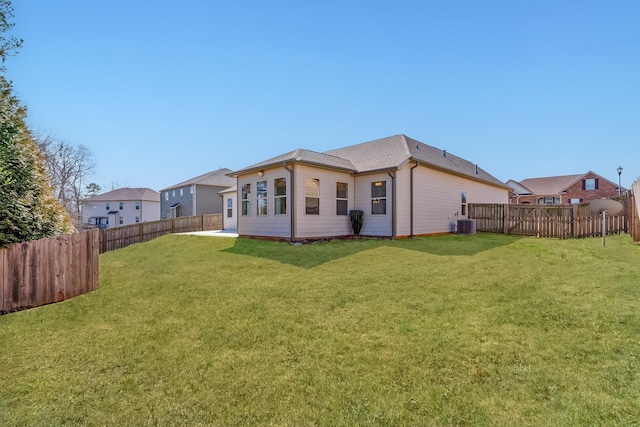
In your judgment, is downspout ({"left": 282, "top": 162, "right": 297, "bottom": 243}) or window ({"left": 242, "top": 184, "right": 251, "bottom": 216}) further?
window ({"left": 242, "top": 184, "right": 251, "bottom": 216})

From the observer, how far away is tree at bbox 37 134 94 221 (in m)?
29.5

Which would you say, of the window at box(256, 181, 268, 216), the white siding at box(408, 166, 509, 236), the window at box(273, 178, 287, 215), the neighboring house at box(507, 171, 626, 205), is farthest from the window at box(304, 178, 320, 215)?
the neighboring house at box(507, 171, 626, 205)

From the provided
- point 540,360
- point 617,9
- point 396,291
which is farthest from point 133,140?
point 617,9

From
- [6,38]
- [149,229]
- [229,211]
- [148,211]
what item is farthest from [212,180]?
[6,38]

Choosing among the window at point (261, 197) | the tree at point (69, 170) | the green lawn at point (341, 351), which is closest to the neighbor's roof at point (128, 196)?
the tree at point (69, 170)

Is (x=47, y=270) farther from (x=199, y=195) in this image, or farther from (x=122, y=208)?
(x=122, y=208)

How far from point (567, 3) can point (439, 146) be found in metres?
11.8

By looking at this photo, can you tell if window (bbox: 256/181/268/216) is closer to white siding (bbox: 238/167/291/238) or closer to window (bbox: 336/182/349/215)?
white siding (bbox: 238/167/291/238)

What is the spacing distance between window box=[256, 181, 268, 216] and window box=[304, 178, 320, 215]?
85.1 inches

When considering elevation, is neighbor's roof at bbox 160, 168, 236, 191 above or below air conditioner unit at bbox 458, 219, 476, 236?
above

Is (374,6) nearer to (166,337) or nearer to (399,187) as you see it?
(399,187)

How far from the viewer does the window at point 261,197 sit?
1319cm

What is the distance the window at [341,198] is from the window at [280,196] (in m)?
2.42

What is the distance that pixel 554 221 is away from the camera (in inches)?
546
